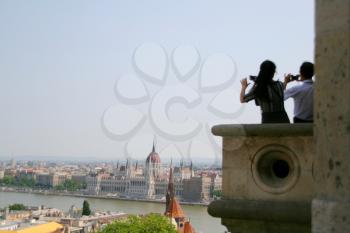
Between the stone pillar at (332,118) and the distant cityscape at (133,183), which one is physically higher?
the stone pillar at (332,118)

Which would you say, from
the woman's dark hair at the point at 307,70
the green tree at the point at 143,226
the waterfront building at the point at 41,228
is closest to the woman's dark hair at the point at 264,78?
the woman's dark hair at the point at 307,70

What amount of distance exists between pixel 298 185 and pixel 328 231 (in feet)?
2.51

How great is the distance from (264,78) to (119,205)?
179ft

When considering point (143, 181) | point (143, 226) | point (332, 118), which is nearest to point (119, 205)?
point (143, 181)

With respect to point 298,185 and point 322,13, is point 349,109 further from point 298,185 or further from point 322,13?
point 298,185

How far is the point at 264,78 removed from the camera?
236 centimetres

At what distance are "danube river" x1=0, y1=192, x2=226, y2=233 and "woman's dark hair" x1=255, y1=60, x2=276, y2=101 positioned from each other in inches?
1044

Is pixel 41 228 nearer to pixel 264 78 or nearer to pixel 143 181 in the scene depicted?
pixel 264 78

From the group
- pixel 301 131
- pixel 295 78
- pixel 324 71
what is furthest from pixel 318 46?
pixel 295 78

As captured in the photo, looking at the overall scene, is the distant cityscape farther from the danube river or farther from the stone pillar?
the stone pillar

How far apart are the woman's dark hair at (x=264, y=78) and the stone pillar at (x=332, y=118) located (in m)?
0.98

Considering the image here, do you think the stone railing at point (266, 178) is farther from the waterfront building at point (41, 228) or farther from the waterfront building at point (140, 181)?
the waterfront building at point (140, 181)

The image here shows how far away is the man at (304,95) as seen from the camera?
7.36 feet

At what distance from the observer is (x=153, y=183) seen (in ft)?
208
